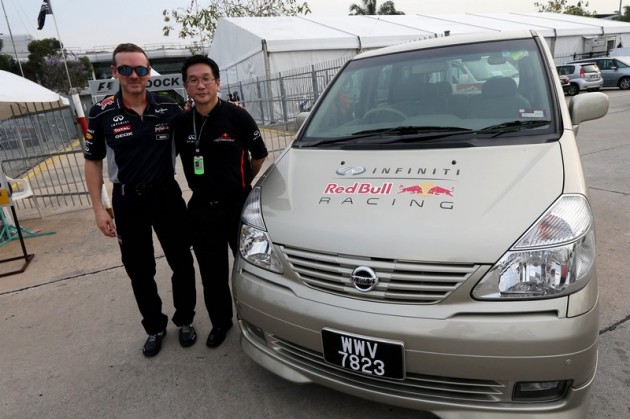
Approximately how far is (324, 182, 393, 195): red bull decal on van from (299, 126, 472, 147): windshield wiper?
0.47 meters

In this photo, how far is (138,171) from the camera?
2.44 m

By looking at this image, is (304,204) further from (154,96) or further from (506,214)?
(154,96)

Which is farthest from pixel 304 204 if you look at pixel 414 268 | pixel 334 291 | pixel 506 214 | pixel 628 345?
pixel 628 345

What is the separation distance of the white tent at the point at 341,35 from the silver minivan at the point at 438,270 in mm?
13707

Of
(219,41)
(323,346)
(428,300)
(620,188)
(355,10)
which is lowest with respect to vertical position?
(620,188)

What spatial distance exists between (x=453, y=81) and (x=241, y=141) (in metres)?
1.36

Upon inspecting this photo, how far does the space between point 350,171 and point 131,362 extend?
70.7 inches

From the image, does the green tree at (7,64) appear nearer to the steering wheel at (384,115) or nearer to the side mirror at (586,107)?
the steering wheel at (384,115)

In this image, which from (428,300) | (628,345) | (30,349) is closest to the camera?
(428,300)

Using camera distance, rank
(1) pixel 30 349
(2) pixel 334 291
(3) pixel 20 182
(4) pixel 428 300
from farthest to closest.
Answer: (3) pixel 20 182, (1) pixel 30 349, (2) pixel 334 291, (4) pixel 428 300

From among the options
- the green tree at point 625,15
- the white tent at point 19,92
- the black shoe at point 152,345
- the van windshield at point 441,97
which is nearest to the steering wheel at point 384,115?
the van windshield at point 441,97

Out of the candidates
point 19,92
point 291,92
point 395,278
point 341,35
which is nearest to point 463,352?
point 395,278

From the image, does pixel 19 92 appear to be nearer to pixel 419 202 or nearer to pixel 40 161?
pixel 419 202

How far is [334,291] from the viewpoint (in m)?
1.73
